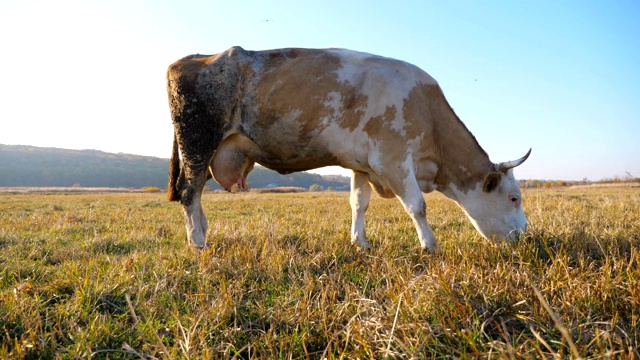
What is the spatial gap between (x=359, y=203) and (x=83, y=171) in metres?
158

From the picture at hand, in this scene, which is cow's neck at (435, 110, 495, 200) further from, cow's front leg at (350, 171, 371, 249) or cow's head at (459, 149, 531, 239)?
cow's front leg at (350, 171, 371, 249)

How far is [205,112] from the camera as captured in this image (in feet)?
17.0

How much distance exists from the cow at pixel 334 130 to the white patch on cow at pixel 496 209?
0.04ft

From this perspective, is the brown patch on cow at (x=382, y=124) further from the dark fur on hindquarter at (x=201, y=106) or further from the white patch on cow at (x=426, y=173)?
the dark fur on hindquarter at (x=201, y=106)

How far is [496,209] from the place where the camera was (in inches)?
211

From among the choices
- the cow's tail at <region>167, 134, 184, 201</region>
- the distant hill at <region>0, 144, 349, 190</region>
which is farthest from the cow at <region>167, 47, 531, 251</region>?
the distant hill at <region>0, 144, 349, 190</region>

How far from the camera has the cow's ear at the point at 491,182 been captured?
207 inches

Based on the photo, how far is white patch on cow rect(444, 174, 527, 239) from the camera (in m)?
5.29

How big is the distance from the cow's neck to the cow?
0.01m

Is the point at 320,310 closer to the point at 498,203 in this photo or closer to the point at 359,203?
the point at 359,203

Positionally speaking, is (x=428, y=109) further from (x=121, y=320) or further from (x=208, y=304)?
(x=121, y=320)

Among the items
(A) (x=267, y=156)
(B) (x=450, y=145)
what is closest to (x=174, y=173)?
(A) (x=267, y=156)

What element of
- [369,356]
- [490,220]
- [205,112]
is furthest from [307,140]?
[369,356]

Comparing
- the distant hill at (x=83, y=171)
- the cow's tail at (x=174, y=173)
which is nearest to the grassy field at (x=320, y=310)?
the cow's tail at (x=174, y=173)
